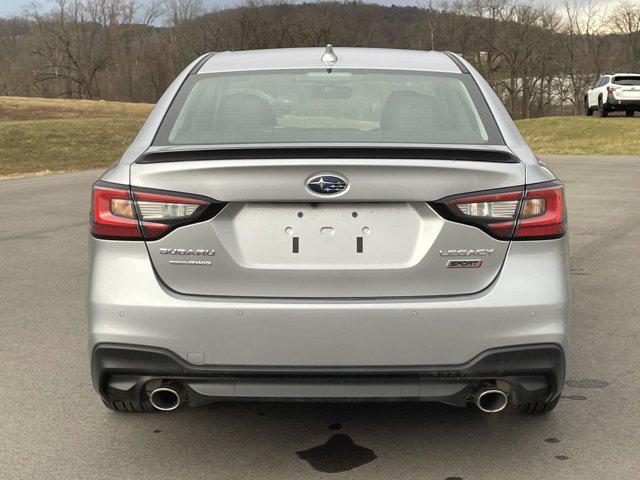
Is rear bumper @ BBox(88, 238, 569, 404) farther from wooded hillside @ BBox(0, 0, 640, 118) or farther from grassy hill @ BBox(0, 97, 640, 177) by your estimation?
wooded hillside @ BBox(0, 0, 640, 118)

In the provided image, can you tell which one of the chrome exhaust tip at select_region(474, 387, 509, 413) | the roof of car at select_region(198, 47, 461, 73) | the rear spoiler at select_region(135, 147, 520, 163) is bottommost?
the chrome exhaust tip at select_region(474, 387, 509, 413)

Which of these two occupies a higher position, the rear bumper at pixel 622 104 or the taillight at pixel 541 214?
the taillight at pixel 541 214

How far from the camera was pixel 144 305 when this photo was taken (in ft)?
10.3

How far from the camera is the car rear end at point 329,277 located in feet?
10.1

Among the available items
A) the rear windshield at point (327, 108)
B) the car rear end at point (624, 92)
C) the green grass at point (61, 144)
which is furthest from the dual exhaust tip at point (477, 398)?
the car rear end at point (624, 92)

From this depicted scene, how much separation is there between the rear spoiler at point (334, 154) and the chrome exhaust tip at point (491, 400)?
0.86m

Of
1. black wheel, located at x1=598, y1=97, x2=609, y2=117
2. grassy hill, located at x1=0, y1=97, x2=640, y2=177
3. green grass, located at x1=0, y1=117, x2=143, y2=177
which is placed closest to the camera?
grassy hill, located at x1=0, y1=97, x2=640, y2=177

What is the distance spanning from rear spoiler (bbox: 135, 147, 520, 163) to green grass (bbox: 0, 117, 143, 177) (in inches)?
1048

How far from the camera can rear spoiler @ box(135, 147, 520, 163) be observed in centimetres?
315

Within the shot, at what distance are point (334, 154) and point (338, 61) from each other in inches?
47.7

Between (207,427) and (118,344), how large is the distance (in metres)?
0.96

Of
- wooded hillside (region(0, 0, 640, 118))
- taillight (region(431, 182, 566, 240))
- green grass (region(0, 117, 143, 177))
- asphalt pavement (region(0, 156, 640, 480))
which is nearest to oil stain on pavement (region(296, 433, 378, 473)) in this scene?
asphalt pavement (region(0, 156, 640, 480))

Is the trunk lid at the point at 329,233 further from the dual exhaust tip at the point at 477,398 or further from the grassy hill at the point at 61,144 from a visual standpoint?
the grassy hill at the point at 61,144

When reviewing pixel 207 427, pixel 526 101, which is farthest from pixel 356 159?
pixel 526 101
